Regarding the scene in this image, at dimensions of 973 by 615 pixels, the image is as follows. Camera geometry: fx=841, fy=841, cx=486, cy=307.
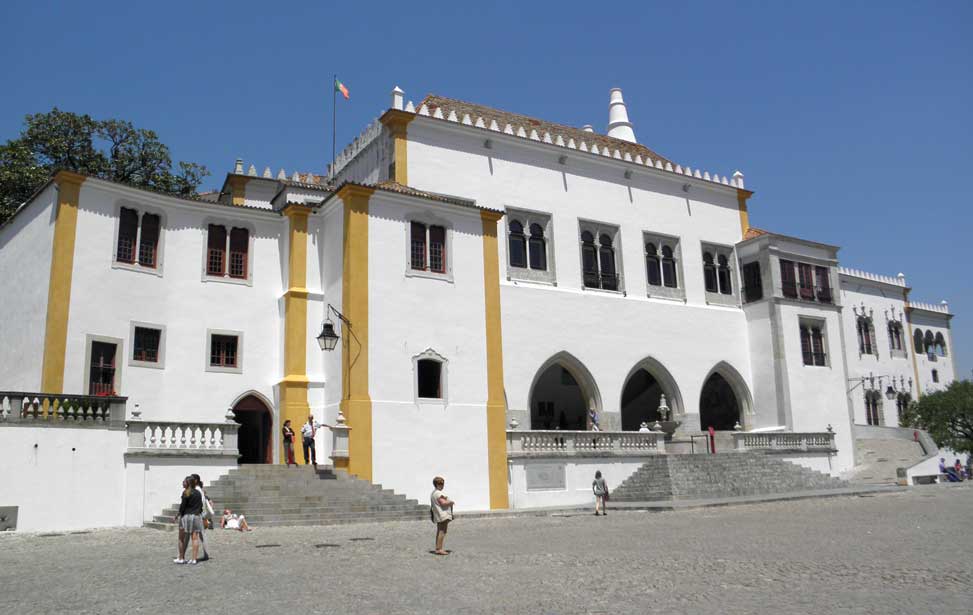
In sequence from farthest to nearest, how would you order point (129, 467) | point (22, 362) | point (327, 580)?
1. point (22, 362)
2. point (129, 467)
3. point (327, 580)

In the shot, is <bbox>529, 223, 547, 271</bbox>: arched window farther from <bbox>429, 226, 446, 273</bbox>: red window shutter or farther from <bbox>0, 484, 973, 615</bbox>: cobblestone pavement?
<bbox>0, 484, 973, 615</bbox>: cobblestone pavement

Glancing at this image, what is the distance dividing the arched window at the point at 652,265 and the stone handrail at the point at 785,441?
615 cm

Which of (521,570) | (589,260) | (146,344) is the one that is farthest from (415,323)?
(521,570)

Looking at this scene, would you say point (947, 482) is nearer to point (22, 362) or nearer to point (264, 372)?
point (264, 372)

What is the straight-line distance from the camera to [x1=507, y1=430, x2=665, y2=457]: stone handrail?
2292 centimetres

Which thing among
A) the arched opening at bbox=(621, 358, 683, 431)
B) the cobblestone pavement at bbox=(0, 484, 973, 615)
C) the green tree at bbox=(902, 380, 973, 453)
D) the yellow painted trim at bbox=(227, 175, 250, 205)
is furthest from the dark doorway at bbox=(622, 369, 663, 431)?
the cobblestone pavement at bbox=(0, 484, 973, 615)

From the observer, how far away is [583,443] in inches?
949

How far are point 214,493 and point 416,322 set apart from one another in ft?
23.1

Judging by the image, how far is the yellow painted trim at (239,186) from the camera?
27.7 m

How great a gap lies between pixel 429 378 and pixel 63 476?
899cm

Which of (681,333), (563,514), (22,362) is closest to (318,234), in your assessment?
(22,362)

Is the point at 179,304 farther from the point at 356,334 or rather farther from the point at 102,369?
the point at 356,334

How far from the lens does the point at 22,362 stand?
1992cm

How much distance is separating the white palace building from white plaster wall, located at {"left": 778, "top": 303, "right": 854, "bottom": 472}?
95 mm
